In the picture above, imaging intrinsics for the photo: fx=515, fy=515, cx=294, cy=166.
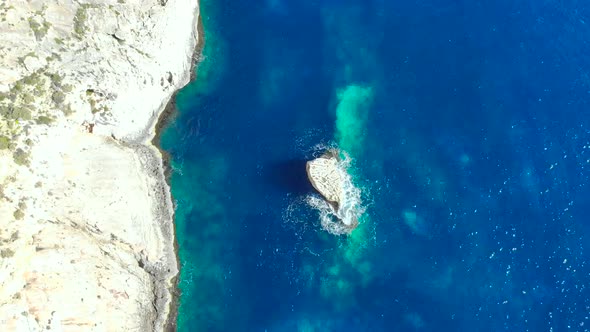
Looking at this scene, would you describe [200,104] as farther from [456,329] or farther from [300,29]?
[456,329]

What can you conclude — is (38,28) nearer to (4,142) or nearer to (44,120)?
(44,120)

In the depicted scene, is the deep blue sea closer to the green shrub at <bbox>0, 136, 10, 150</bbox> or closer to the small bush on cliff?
the green shrub at <bbox>0, 136, 10, 150</bbox>

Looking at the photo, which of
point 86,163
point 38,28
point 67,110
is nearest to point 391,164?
point 86,163

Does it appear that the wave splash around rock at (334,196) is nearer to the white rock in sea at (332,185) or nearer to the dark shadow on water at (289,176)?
the white rock in sea at (332,185)

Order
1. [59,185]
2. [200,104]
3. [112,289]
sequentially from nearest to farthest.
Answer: [59,185] < [112,289] < [200,104]

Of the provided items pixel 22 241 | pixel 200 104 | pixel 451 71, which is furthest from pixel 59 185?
pixel 451 71
